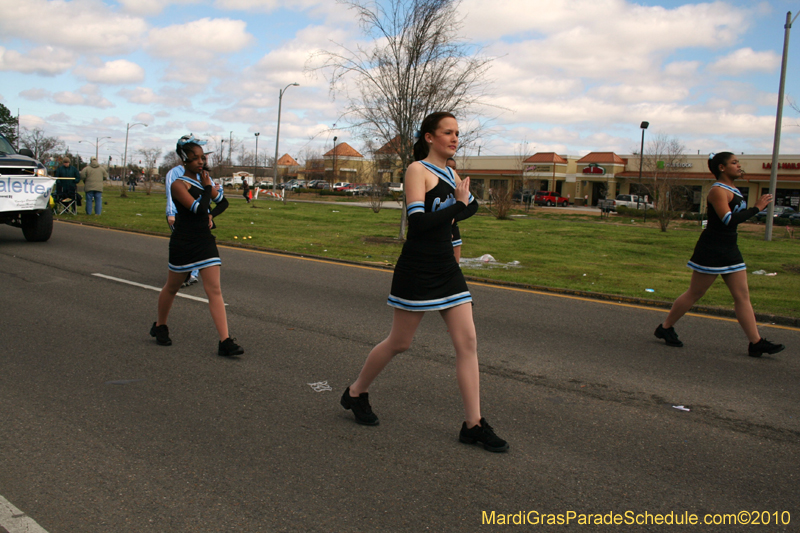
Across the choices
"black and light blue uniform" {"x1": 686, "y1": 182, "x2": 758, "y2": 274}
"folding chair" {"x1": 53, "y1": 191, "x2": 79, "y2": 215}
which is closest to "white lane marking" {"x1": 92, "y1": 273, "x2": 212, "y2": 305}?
"black and light blue uniform" {"x1": 686, "y1": 182, "x2": 758, "y2": 274}

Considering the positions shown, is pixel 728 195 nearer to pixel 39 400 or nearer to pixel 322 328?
pixel 322 328

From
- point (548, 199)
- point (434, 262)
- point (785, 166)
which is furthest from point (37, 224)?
point (785, 166)

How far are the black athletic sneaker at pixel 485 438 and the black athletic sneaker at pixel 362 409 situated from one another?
0.65 metres

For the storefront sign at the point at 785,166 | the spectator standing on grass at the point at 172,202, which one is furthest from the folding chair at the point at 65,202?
the storefront sign at the point at 785,166

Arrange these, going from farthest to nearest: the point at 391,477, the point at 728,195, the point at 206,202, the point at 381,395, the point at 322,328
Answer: the point at 322,328 → the point at 728,195 → the point at 206,202 → the point at 381,395 → the point at 391,477

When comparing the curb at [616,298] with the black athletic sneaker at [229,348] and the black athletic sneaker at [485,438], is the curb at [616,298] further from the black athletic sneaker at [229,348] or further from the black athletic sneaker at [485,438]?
the black athletic sneaker at [485,438]

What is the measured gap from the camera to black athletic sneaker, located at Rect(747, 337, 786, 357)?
5.93 meters

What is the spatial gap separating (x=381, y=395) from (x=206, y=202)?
222 cm

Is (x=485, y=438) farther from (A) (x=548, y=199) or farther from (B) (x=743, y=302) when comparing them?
(A) (x=548, y=199)

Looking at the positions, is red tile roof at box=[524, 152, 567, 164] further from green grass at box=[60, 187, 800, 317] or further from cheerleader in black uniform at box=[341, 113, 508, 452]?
cheerleader in black uniform at box=[341, 113, 508, 452]

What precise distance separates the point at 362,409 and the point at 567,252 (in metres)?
12.4

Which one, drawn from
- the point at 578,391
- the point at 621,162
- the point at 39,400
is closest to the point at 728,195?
the point at 578,391

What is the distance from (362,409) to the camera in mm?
4176

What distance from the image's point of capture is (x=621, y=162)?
217 feet
